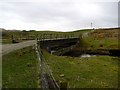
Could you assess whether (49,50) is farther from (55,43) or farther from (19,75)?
(19,75)

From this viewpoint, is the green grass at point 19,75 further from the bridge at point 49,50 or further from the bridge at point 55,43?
the bridge at point 55,43

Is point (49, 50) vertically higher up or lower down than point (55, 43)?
lower down

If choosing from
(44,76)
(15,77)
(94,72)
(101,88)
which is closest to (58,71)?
(94,72)

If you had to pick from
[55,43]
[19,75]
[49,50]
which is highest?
[55,43]

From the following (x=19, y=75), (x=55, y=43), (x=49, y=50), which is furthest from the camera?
(x=55, y=43)

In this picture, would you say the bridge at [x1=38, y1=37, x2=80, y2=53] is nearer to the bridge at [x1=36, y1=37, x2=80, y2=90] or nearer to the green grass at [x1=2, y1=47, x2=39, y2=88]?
the bridge at [x1=36, y1=37, x2=80, y2=90]

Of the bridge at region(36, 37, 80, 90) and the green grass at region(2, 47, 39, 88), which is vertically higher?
the bridge at region(36, 37, 80, 90)

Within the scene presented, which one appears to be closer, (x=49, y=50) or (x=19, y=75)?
(x=19, y=75)

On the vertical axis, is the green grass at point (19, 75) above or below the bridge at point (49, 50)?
below

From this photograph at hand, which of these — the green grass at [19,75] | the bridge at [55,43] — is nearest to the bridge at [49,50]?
the bridge at [55,43]

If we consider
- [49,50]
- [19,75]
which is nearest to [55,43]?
[49,50]

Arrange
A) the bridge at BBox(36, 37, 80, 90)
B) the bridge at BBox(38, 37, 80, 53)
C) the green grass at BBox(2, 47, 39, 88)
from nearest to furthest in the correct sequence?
1. the bridge at BBox(36, 37, 80, 90)
2. the green grass at BBox(2, 47, 39, 88)
3. the bridge at BBox(38, 37, 80, 53)

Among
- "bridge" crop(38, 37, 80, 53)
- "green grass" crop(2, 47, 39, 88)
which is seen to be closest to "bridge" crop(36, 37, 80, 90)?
"bridge" crop(38, 37, 80, 53)

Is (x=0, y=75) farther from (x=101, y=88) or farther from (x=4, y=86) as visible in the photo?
(x=101, y=88)
